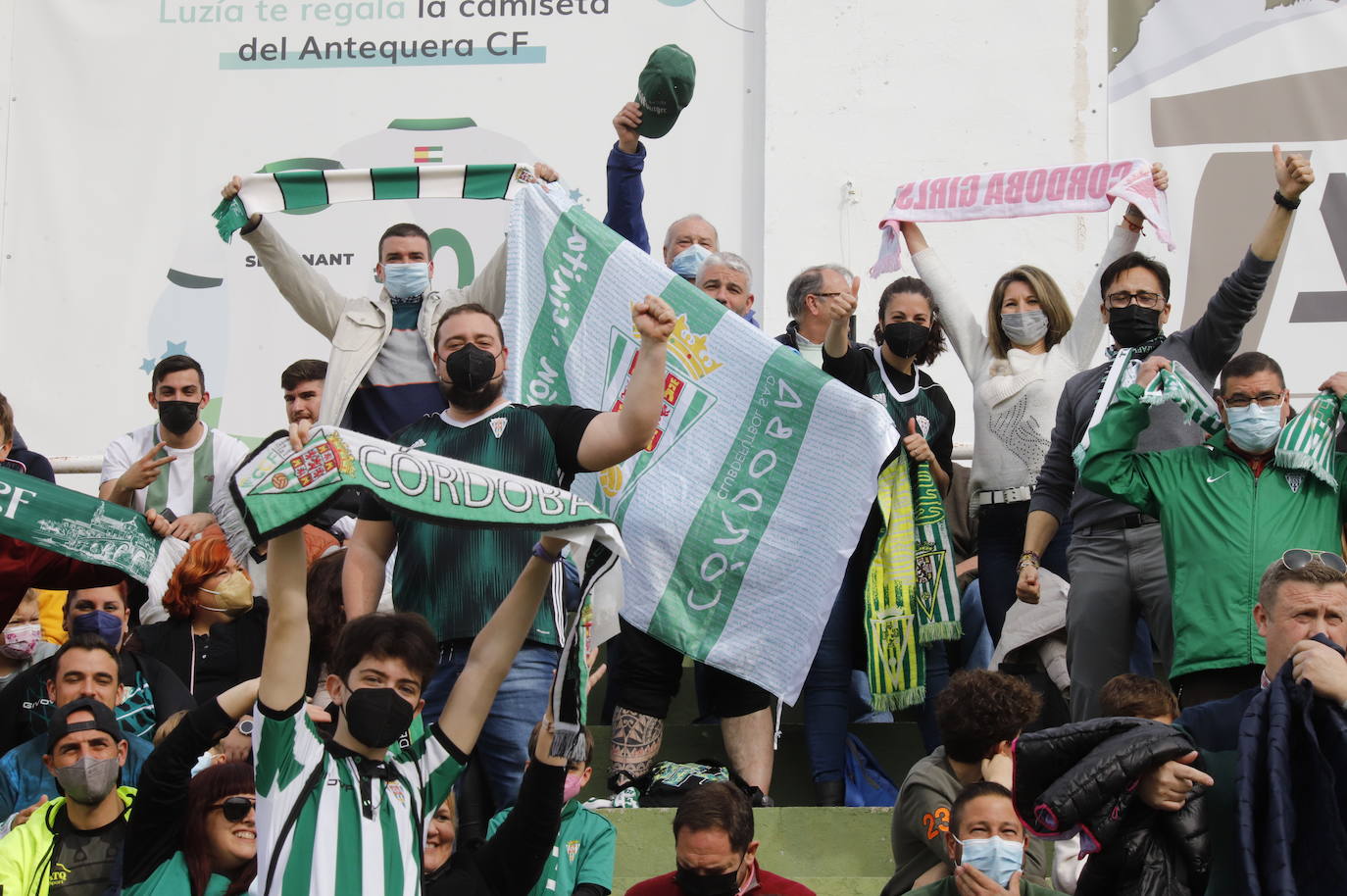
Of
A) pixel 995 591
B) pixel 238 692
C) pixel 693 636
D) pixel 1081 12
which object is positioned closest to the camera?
pixel 238 692

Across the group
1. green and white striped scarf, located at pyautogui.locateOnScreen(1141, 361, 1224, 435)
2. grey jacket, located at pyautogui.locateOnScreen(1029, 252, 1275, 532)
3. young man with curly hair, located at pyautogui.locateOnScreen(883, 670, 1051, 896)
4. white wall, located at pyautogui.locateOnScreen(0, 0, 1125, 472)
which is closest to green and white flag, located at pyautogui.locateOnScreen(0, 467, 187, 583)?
→ young man with curly hair, located at pyautogui.locateOnScreen(883, 670, 1051, 896)

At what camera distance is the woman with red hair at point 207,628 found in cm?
601

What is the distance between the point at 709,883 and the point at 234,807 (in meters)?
1.16

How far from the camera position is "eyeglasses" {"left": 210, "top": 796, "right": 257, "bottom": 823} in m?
4.50

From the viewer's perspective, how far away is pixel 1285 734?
11.7 feet

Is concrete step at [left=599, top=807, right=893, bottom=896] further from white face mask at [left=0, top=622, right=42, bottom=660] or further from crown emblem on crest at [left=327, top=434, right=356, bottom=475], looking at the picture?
white face mask at [left=0, top=622, right=42, bottom=660]

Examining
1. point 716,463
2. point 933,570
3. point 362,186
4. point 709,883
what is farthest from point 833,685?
point 362,186

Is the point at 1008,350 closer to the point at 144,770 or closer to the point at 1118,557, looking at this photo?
the point at 1118,557

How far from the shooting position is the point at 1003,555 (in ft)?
21.0

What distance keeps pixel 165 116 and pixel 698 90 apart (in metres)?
2.76

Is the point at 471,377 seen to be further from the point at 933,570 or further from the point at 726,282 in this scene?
the point at 933,570

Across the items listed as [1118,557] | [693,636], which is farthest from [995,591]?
[693,636]

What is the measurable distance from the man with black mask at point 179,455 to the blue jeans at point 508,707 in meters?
2.14

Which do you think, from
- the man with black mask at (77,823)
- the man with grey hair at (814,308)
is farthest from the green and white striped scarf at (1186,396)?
the man with black mask at (77,823)
